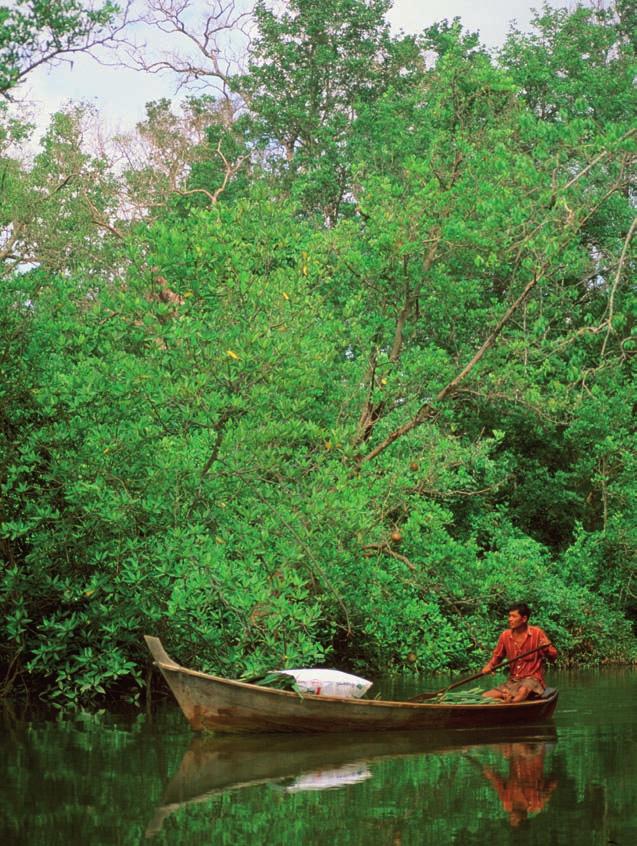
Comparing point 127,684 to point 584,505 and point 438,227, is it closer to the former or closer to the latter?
point 438,227

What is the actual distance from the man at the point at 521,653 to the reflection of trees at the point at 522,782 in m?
1.22

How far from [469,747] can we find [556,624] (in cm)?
992

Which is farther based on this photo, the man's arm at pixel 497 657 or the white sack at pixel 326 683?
the man's arm at pixel 497 657

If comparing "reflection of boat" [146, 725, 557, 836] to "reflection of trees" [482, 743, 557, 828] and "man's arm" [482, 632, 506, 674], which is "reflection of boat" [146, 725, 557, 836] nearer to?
"reflection of trees" [482, 743, 557, 828]

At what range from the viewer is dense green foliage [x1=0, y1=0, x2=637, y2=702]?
1330 cm

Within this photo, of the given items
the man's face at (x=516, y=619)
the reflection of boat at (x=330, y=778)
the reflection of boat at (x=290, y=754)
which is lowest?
the reflection of boat at (x=330, y=778)

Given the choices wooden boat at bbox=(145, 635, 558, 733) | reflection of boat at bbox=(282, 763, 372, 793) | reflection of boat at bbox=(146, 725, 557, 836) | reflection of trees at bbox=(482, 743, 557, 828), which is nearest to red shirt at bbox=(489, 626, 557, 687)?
reflection of boat at bbox=(146, 725, 557, 836)

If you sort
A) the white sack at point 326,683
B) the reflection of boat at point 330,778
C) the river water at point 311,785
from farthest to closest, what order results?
the white sack at point 326,683
the reflection of boat at point 330,778
the river water at point 311,785

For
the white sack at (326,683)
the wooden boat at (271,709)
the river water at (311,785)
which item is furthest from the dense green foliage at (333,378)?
the river water at (311,785)

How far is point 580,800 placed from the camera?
8336mm

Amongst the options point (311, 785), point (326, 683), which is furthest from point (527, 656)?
point (311, 785)

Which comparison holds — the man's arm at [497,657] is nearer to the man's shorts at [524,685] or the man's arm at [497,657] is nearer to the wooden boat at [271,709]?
the man's shorts at [524,685]

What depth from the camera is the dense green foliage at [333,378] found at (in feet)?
43.7

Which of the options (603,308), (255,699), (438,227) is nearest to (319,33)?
(603,308)
